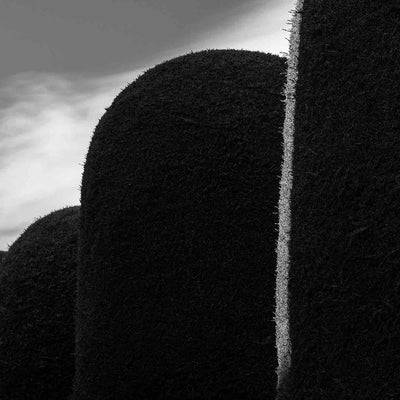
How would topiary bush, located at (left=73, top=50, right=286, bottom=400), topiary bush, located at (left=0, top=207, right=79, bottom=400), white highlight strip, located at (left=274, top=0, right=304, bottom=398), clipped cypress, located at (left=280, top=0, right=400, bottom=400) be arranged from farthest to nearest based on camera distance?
topiary bush, located at (left=0, top=207, right=79, bottom=400) → topiary bush, located at (left=73, top=50, right=286, bottom=400) → white highlight strip, located at (left=274, top=0, right=304, bottom=398) → clipped cypress, located at (left=280, top=0, right=400, bottom=400)

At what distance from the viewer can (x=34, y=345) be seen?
852cm

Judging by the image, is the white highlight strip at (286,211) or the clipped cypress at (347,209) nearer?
the clipped cypress at (347,209)

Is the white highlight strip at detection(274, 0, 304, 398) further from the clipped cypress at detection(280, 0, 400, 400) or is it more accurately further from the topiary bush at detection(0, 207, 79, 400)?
the topiary bush at detection(0, 207, 79, 400)

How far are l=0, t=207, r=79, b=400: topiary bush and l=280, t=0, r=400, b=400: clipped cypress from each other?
4.80 m

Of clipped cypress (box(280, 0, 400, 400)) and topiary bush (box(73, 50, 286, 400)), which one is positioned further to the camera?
topiary bush (box(73, 50, 286, 400))

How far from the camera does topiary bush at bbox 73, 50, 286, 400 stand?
6.75 m

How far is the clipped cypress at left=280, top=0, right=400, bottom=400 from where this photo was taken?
3725mm

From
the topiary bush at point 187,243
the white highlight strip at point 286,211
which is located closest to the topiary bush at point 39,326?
the topiary bush at point 187,243

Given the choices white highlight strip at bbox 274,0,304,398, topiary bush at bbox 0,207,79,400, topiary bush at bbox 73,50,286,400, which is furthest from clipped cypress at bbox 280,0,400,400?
topiary bush at bbox 0,207,79,400

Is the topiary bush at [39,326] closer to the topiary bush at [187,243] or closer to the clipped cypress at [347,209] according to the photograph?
the topiary bush at [187,243]

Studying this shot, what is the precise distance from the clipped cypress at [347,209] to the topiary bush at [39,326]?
4.80 metres

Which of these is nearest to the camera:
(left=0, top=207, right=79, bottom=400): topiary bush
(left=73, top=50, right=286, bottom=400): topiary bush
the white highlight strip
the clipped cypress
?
the clipped cypress

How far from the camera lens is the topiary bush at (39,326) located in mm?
8539

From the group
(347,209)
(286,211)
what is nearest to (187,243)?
(286,211)
